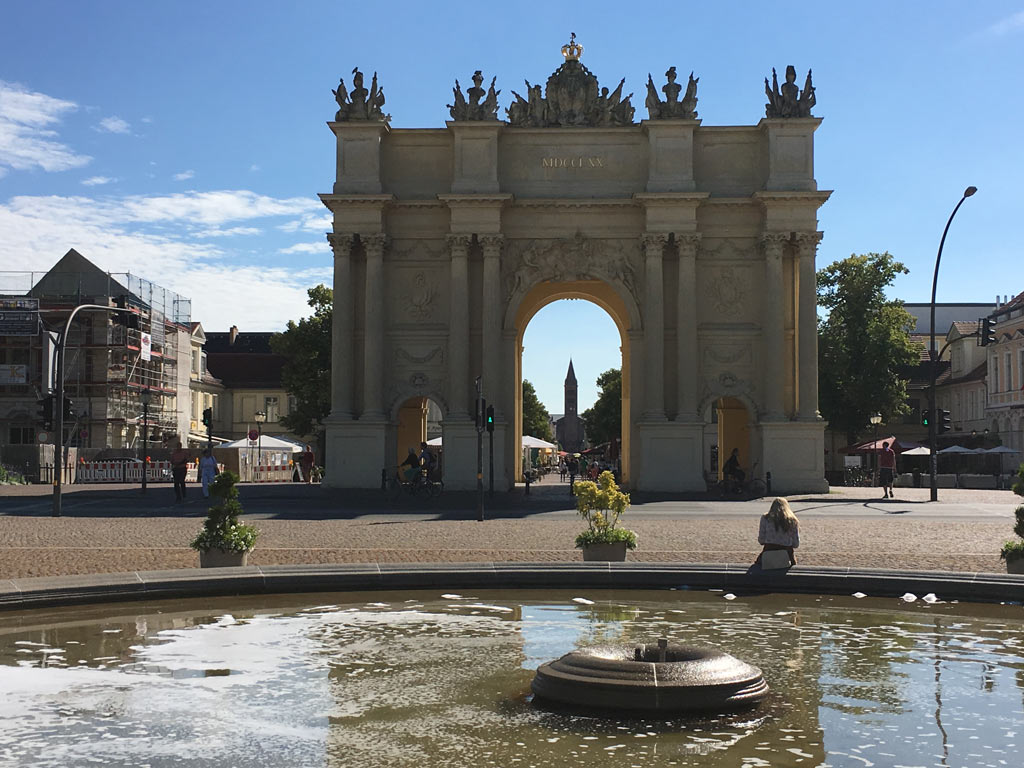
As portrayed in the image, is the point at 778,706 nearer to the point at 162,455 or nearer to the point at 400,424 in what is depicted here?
the point at 400,424

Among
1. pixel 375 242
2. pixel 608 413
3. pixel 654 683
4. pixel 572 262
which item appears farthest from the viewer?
pixel 608 413

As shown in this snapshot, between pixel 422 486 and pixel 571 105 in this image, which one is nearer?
pixel 422 486

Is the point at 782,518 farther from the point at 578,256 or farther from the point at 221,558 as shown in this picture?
the point at 578,256

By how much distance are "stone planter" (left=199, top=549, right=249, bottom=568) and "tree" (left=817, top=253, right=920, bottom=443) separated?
6341 cm

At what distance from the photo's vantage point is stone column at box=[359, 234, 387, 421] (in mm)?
47562

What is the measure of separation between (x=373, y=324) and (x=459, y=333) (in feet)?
11.6

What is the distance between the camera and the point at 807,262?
47.4 meters

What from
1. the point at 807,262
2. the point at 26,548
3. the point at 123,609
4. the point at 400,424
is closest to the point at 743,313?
the point at 807,262

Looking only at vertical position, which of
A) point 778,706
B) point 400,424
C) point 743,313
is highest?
point 743,313

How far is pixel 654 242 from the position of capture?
155ft

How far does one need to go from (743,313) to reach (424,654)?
38805 mm

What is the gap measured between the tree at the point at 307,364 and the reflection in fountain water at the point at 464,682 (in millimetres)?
66362

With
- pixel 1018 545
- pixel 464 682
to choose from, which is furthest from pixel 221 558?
pixel 1018 545

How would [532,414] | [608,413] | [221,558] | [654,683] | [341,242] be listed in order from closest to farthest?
[654,683]
[221,558]
[341,242]
[608,413]
[532,414]
